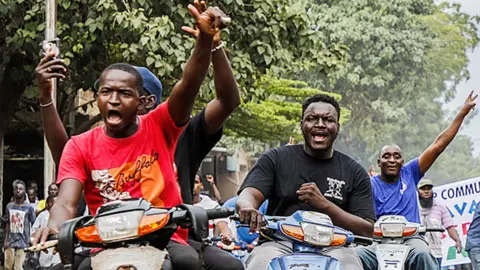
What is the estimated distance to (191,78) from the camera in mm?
4348

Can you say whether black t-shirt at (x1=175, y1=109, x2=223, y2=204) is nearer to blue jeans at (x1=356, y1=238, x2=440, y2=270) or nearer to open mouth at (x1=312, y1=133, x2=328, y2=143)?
open mouth at (x1=312, y1=133, x2=328, y2=143)

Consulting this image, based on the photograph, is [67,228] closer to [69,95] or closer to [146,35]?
[146,35]

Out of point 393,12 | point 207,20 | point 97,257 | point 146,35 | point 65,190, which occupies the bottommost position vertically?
point 97,257

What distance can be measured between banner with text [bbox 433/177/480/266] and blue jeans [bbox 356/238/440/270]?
7287 millimetres

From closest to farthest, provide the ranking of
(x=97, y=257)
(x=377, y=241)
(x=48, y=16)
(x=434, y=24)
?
(x=97, y=257) → (x=377, y=241) → (x=48, y=16) → (x=434, y=24)

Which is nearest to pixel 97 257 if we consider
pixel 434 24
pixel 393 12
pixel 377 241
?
pixel 377 241

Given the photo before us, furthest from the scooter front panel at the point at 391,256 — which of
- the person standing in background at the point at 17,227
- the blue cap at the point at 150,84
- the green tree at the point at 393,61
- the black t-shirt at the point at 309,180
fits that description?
the green tree at the point at 393,61

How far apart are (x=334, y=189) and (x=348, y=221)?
28 centimetres

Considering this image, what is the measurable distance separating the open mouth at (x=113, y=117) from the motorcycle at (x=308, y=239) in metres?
1.36

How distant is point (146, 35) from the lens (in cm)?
1268

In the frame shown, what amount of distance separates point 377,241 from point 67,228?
4.71m

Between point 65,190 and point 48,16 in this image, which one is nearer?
point 65,190

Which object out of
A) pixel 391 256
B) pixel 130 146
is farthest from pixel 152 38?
pixel 130 146

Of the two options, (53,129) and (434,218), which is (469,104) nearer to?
(434,218)
